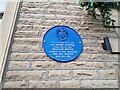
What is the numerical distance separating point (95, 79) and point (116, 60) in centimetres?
36

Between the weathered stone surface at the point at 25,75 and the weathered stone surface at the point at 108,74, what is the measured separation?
0.59m

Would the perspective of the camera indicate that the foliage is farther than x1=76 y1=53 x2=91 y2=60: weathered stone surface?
Yes

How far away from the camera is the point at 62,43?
1.99 meters

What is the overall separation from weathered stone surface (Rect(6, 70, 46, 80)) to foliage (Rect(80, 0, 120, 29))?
100cm

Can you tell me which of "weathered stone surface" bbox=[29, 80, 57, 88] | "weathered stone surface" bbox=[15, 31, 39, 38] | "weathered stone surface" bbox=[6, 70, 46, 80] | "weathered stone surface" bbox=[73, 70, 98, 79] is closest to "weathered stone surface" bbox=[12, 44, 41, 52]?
"weathered stone surface" bbox=[15, 31, 39, 38]

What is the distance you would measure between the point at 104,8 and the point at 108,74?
2.68 ft

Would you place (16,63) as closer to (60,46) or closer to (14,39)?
(14,39)

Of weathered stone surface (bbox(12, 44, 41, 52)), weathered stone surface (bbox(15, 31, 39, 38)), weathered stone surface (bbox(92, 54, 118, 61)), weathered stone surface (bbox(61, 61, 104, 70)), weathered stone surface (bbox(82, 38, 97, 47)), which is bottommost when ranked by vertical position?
weathered stone surface (bbox(61, 61, 104, 70))

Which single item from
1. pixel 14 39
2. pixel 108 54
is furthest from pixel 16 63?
pixel 108 54

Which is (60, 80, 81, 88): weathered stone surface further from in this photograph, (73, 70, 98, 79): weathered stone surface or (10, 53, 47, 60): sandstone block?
(10, 53, 47, 60): sandstone block

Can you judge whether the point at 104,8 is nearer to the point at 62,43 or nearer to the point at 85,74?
the point at 62,43

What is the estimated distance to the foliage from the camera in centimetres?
215

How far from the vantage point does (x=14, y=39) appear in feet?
6.66

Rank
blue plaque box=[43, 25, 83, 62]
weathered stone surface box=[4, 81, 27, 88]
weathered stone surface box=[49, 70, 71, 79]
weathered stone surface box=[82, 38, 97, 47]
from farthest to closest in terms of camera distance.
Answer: weathered stone surface box=[82, 38, 97, 47]
blue plaque box=[43, 25, 83, 62]
weathered stone surface box=[49, 70, 71, 79]
weathered stone surface box=[4, 81, 27, 88]
